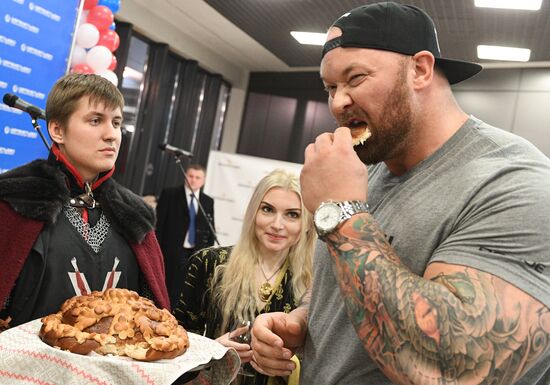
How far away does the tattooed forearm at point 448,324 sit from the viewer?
83cm

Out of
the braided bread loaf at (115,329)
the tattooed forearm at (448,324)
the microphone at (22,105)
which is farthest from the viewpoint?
the microphone at (22,105)

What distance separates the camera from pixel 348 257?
0.92 metres

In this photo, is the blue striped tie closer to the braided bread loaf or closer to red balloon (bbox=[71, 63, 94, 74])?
red balloon (bbox=[71, 63, 94, 74])

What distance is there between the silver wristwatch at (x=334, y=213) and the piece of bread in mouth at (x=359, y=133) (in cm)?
18

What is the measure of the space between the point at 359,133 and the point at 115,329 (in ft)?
2.44

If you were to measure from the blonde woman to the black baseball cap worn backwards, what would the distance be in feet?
4.59

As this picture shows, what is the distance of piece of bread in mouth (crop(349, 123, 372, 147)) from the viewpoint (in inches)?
43.4

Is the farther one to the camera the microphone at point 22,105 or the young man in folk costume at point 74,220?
the microphone at point 22,105

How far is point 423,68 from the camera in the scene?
1125 mm

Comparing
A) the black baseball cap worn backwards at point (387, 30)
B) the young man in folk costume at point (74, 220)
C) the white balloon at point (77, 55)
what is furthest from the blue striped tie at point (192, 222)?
the black baseball cap worn backwards at point (387, 30)

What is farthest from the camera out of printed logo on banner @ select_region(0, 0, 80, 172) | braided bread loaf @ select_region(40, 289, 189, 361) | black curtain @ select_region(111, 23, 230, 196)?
black curtain @ select_region(111, 23, 230, 196)

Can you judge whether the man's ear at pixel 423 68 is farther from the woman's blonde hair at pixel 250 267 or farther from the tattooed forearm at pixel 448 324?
the woman's blonde hair at pixel 250 267

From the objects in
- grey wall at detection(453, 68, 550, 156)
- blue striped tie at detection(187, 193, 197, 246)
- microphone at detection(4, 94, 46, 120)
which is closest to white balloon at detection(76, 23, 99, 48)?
microphone at detection(4, 94, 46, 120)

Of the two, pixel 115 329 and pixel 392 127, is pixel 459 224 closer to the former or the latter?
pixel 392 127
